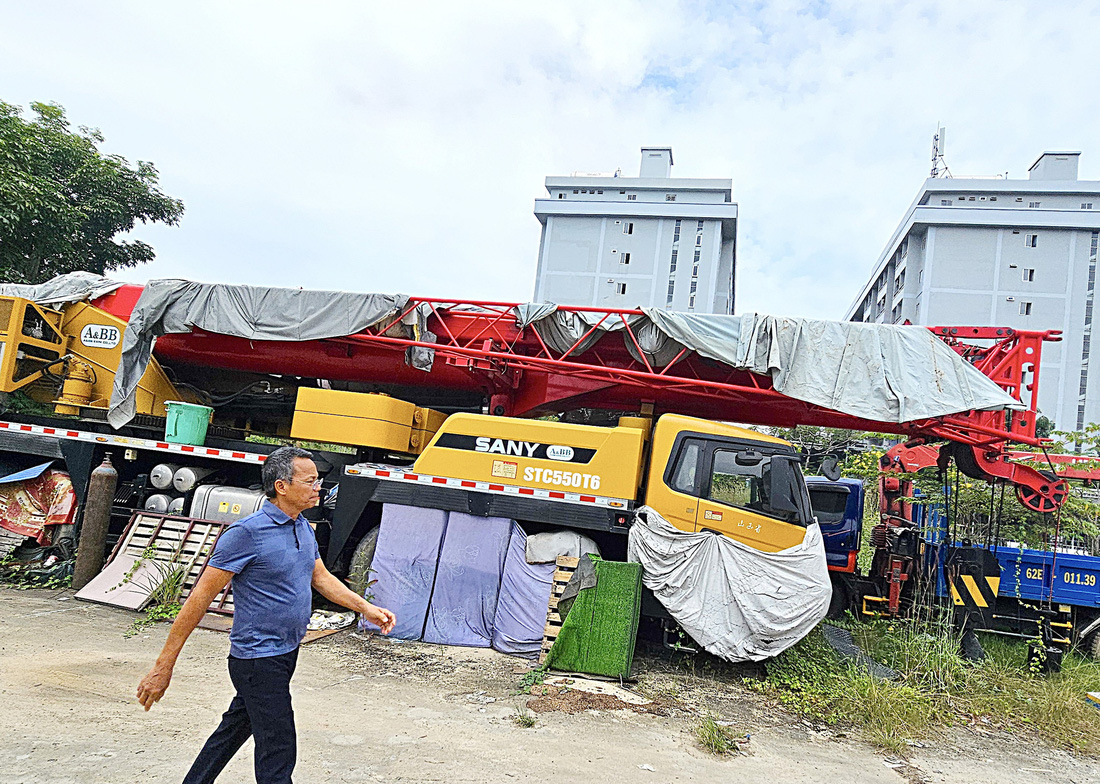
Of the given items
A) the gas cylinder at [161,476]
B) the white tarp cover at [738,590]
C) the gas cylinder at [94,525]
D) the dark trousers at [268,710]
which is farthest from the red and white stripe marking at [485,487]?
the dark trousers at [268,710]

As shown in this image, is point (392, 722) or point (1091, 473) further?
point (1091, 473)

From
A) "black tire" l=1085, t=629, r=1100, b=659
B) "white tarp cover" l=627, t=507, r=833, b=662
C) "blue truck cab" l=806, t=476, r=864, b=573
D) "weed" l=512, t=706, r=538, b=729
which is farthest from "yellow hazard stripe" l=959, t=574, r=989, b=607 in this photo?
"weed" l=512, t=706, r=538, b=729

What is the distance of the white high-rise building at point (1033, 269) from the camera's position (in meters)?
41.1

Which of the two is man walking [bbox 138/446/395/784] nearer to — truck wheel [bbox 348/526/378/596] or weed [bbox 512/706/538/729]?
weed [bbox 512/706/538/729]

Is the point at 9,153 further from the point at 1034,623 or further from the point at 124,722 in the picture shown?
the point at 1034,623

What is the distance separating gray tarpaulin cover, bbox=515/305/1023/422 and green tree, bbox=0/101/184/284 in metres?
13.7

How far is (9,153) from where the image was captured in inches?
554

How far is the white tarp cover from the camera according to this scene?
22.0 ft

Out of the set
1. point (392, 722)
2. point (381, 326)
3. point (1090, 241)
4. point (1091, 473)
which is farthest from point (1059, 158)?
point (392, 722)

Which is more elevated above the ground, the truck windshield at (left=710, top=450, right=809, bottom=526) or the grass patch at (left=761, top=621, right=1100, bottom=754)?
the truck windshield at (left=710, top=450, right=809, bottom=526)

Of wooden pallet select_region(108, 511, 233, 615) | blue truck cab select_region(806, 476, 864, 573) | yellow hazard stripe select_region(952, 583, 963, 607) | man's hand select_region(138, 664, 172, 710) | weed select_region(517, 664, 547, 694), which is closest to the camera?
man's hand select_region(138, 664, 172, 710)

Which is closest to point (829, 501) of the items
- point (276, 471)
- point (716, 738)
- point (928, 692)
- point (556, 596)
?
point (928, 692)

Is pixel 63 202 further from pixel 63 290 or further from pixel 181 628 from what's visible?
pixel 181 628

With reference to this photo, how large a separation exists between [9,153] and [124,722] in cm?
1392
